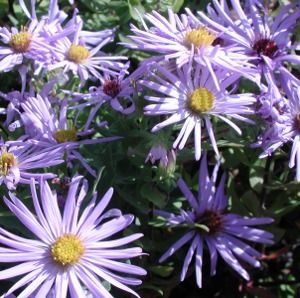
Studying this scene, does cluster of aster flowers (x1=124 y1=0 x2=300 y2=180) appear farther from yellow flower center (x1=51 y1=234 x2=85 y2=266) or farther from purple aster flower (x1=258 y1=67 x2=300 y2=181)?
yellow flower center (x1=51 y1=234 x2=85 y2=266)

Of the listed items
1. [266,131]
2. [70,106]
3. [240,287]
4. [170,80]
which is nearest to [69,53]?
[70,106]

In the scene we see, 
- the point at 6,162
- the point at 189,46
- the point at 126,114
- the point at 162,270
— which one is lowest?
the point at 162,270

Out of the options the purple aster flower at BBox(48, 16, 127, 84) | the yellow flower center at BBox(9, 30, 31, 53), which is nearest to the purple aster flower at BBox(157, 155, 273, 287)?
the purple aster flower at BBox(48, 16, 127, 84)

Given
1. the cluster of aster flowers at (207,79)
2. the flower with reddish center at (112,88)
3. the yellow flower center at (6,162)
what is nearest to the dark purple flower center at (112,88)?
the flower with reddish center at (112,88)

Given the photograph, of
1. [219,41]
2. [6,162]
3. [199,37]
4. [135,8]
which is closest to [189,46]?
[199,37]

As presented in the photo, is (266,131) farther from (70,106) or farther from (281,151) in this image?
(70,106)

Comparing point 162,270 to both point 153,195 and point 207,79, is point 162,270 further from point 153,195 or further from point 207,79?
point 207,79
